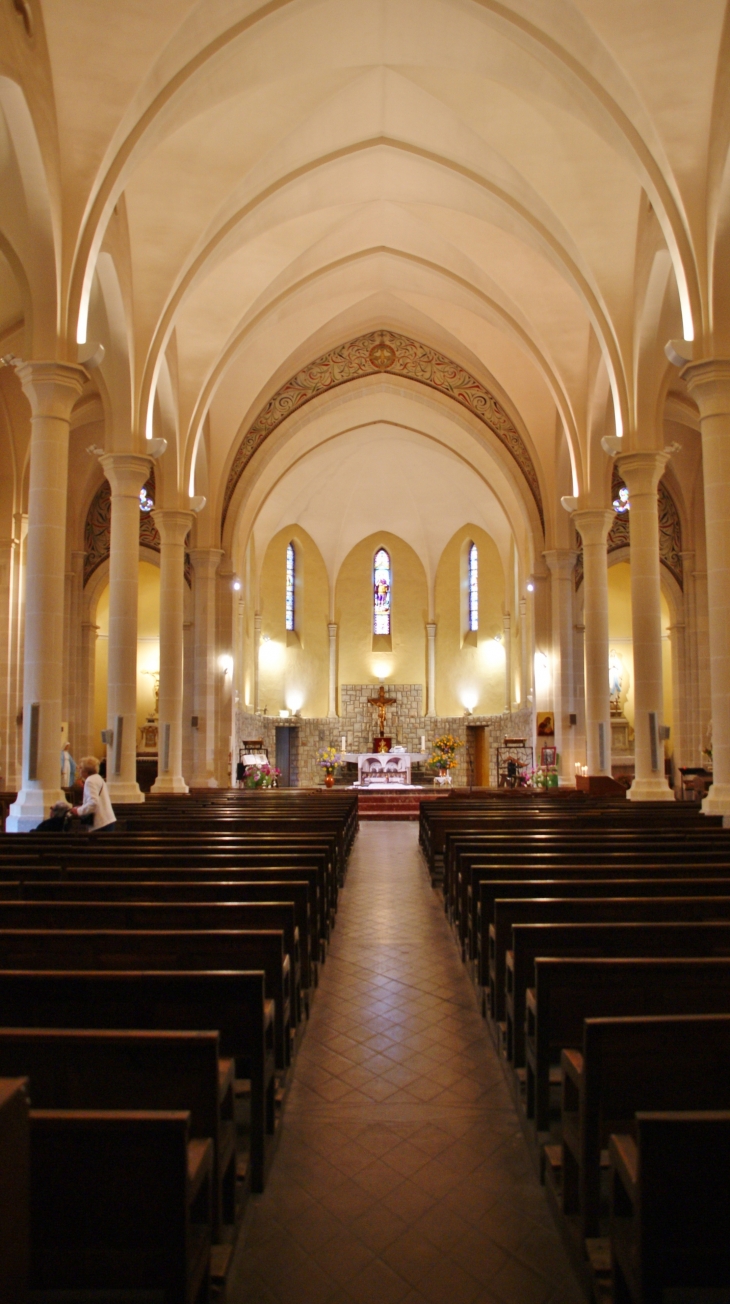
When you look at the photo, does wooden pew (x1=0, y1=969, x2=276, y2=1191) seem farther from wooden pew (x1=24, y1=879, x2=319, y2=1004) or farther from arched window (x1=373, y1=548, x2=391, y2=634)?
arched window (x1=373, y1=548, x2=391, y2=634)

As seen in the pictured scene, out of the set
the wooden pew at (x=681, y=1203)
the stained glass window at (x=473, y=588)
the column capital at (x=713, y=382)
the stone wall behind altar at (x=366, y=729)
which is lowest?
the wooden pew at (x=681, y=1203)

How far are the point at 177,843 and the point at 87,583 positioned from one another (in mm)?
16515

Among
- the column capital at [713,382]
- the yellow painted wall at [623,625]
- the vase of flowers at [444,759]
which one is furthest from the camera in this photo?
the yellow painted wall at [623,625]

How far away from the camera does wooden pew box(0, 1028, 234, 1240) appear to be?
7.00 ft

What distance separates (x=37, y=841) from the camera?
704 cm

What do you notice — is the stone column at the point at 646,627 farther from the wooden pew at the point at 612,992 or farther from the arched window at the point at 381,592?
the arched window at the point at 381,592

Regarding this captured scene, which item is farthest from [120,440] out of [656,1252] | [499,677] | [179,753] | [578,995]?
[499,677]

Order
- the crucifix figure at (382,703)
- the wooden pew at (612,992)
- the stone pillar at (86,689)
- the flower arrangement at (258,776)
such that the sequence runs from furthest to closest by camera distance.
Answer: the crucifix figure at (382,703)
the stone pillar at (86,689)
the flower arrangement at (258,776)
the wooden pew at (612,992)

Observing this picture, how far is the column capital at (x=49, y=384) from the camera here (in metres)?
9.95

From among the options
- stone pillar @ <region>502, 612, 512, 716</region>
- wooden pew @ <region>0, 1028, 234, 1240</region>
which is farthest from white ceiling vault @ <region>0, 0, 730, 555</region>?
wooden pew @ <region>0, 1028, 234, 1240</region>

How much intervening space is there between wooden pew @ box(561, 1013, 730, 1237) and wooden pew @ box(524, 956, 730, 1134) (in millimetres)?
480

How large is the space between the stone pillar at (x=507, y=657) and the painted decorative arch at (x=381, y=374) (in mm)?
7687

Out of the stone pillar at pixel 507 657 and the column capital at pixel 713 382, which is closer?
the column capital at pixel 713 382

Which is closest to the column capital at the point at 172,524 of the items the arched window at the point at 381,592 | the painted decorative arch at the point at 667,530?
the painted decorative arch at the point at 667,530
